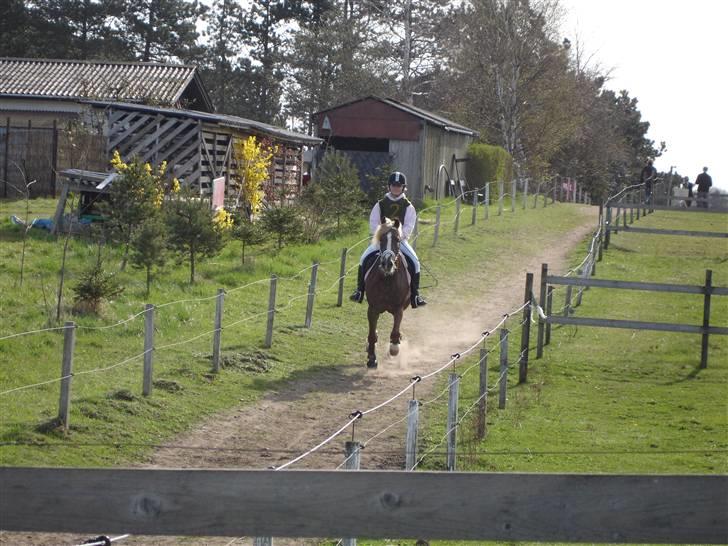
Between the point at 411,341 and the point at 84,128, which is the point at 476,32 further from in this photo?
the point at 411,341

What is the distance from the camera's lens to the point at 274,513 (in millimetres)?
3891

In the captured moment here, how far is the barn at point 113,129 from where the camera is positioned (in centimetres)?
2858

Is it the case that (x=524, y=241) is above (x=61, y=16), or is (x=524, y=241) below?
below

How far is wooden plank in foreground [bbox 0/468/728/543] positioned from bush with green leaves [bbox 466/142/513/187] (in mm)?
43775

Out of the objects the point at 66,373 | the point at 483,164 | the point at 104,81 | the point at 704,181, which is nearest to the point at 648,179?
the point at 704,181

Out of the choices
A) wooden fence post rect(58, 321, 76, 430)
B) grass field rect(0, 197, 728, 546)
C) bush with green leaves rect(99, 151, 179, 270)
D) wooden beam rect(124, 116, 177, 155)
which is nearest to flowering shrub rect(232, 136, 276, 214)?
wooden beam rect(124, 116, 177, 155)

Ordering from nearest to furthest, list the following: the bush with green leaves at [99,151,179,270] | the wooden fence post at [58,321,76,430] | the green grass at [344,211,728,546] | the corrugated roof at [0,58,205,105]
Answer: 1. the wooden fence post at [58,321,76,430]
2. the green grass at [344,211,728,546]
3. the bush with green leaves at [99,151,179,270]
4. the corrugated roof at [0,58,205,105]

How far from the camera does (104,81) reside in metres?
43.5

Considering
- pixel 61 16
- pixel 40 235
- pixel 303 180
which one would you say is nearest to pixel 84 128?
pixel 40 235

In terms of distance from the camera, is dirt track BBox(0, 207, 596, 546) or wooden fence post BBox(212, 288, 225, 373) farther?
wooden fence post BBox(212, 288, 225, 373)

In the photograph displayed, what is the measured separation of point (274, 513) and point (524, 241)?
30.0 meters

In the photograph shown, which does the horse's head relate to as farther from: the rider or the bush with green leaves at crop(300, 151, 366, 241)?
the bush with green leaves at crop(300, 151, 366, 241)

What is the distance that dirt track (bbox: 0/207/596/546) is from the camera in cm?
1012

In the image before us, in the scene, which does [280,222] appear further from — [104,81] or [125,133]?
[104,81]
